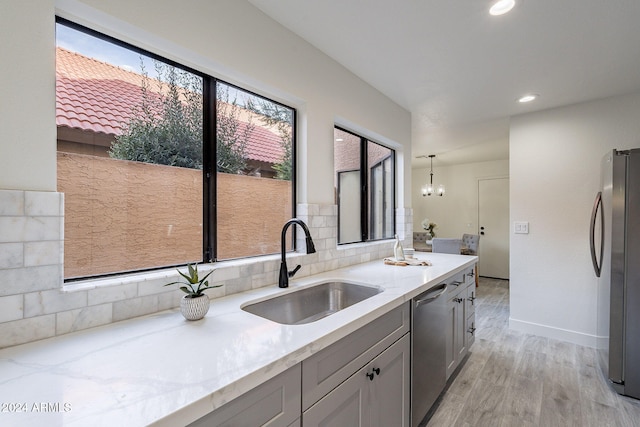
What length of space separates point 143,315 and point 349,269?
4.43ft

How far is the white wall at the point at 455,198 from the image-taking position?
5949 millimetres

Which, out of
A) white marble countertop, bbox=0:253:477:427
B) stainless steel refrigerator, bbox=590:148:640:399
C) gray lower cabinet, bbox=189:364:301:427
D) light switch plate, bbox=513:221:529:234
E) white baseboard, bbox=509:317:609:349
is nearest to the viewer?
white marble countertop, bbox=0:253:477:427

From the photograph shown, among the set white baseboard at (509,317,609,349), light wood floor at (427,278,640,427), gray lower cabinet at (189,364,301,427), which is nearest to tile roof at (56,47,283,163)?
gray lower cabinet at (189,364,301,427)

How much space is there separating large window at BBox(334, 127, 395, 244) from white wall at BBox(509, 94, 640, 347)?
1499mm

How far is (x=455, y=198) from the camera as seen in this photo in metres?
6.31

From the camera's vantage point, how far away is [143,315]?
1126 millimetres

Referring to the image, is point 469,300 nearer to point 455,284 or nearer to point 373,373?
point 455,284

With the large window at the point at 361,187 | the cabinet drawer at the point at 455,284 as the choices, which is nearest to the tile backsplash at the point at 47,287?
the large window at the point at 361,187

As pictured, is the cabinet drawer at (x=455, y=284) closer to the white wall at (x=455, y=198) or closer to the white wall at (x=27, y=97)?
the white wall at (x=27, y=97)

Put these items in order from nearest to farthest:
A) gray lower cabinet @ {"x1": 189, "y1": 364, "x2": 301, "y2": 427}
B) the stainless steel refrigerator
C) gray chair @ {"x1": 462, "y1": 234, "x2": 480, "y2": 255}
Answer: gray lower cabinet @ {"x1": 189, "y1": 364, "x2": 301, "y2": 427}, the stainless steel refrigerator, gray chair @ {"x1": 462, "y1": 234, "x2": 480, "y2": 255}

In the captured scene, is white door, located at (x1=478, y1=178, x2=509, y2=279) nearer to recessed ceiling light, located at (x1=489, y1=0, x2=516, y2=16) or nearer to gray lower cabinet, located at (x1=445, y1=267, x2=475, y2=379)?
gray lower cabinet, located at (x1=445, y1=267, x2=475, y2=379)

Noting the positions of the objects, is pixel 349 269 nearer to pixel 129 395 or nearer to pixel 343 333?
pixel 343 333

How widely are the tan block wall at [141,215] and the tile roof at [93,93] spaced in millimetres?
150

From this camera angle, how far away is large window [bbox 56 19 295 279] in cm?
110
